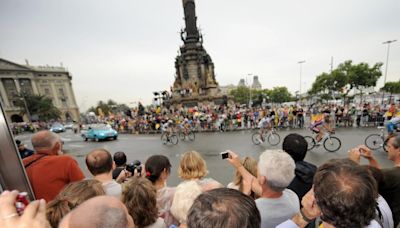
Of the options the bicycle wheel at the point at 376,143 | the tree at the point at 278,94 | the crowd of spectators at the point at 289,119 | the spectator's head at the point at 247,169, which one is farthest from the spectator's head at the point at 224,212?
the tree at the point at 278,94

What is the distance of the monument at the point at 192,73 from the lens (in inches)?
1185

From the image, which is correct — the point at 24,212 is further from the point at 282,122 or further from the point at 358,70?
the point at 358,70

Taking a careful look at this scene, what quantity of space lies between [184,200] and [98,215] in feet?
2.96

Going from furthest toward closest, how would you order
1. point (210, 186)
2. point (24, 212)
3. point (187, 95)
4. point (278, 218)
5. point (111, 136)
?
point (187, 95), point (111, 136), point (210, 186), point (278, 218), point (24, 212)

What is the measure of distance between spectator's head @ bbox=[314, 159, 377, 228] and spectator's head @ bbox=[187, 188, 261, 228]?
58cm

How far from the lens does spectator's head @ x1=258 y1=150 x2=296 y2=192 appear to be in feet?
5.20

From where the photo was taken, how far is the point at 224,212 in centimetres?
87

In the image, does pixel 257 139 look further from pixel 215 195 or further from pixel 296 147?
pixel 215 195

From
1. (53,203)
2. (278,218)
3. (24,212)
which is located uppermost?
(24,212)

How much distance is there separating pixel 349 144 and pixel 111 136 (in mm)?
16800

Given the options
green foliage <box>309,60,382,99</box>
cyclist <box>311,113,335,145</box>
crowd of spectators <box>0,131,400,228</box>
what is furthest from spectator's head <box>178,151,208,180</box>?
green foliage <box>309,60,382,99</box>

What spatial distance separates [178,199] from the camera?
1700 mm

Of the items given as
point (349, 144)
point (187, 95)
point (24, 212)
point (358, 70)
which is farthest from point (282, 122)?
point (358, 70)

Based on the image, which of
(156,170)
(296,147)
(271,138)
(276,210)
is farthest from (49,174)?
(271,138)
